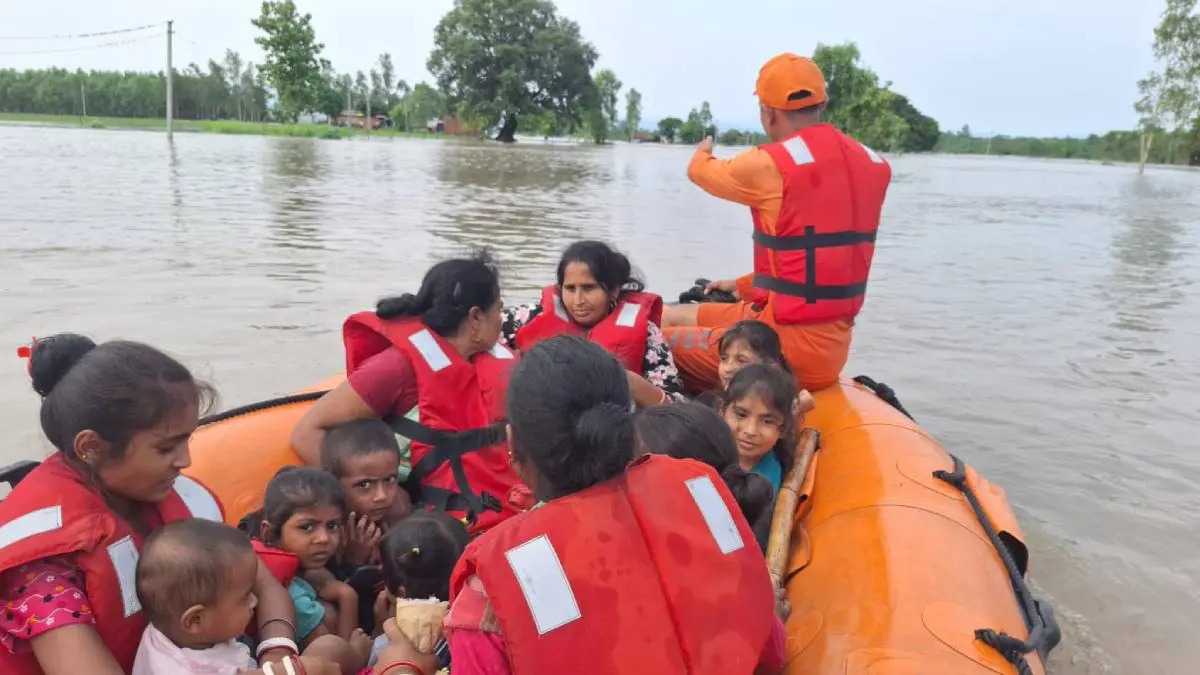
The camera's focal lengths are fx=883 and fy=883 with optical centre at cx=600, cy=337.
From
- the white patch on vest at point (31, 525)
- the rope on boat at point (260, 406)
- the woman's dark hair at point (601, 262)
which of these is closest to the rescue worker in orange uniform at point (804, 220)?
the woman's dark hair at point (601, 262)

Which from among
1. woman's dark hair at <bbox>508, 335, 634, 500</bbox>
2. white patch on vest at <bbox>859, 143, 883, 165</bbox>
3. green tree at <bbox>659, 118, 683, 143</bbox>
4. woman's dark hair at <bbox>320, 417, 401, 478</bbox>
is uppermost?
green tree at <bbox>659, 118, 683, 143</bbox>

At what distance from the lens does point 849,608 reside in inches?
72.3

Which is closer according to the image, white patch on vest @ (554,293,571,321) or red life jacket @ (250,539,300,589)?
red life jacket @ (250,539,300,589)

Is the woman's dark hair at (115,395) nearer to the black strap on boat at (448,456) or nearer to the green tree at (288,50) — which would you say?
the black strap on boat at (448,456)

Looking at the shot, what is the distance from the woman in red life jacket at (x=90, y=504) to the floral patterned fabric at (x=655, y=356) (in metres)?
1.53

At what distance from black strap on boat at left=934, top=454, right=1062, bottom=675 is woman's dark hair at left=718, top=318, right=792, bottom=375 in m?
0.63

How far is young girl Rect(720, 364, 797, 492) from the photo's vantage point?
2398 mm

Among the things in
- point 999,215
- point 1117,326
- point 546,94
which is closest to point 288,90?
point 546,94

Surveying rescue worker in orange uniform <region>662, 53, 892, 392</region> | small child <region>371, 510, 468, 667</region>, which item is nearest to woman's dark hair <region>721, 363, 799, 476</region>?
rescue worker in orange uniform <region>662, 53, 892, 392</region>

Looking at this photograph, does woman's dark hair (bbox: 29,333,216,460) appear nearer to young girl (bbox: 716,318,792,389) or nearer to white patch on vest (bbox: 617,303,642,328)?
white patch on vest (bbox: 617,303,642,328)

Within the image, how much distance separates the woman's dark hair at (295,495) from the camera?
193 centimetres

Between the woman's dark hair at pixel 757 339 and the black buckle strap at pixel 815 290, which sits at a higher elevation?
the black buckle strap at pixel 815 290

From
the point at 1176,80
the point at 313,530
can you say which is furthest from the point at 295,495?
the point at 1176,80

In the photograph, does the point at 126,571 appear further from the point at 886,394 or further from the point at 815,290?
the point at 886,394
